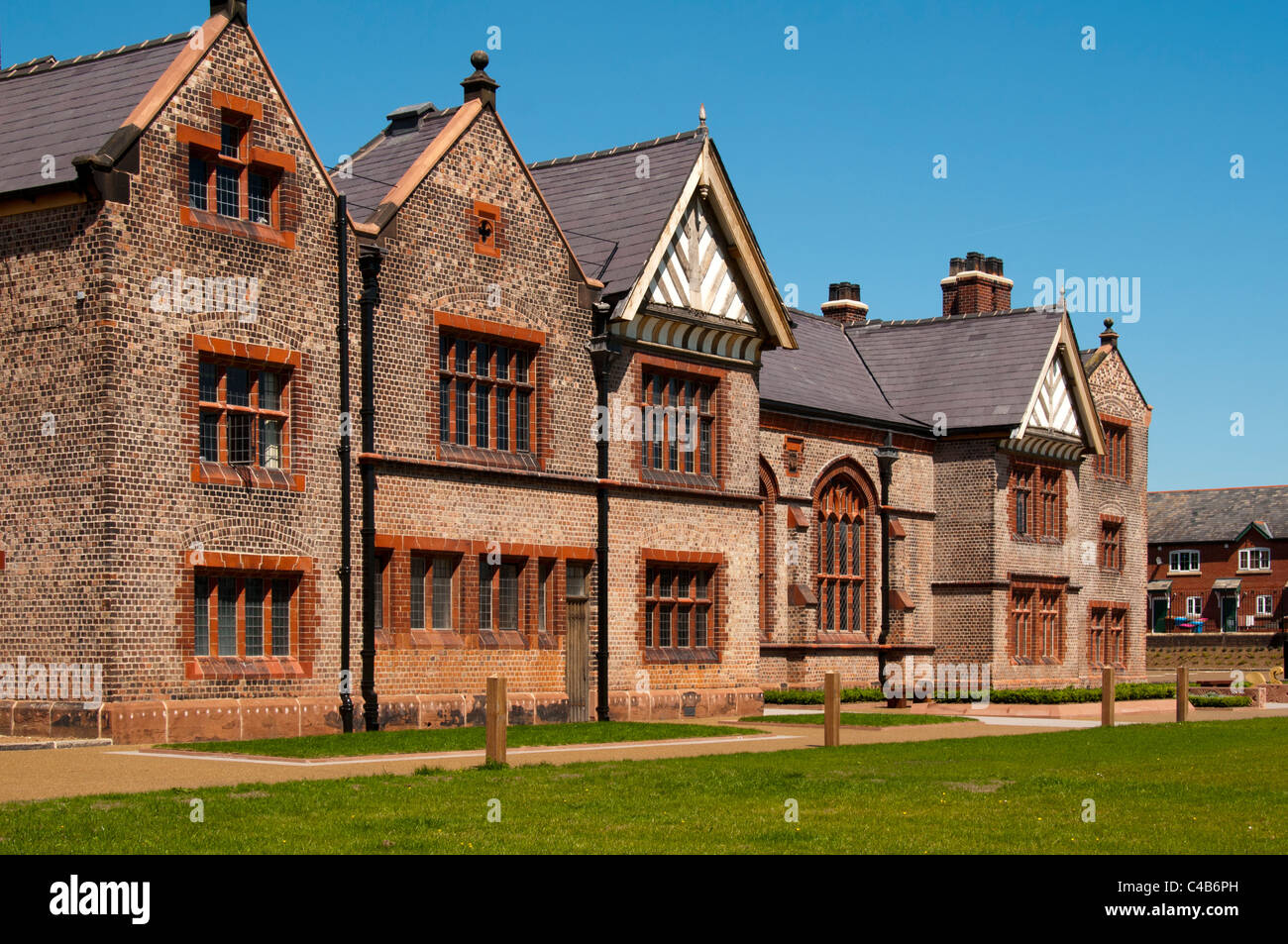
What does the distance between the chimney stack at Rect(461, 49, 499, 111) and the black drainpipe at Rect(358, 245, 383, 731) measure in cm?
423

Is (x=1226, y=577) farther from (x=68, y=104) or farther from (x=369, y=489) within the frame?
(x=68, y=104)

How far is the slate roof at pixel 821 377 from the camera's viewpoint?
41250 mm

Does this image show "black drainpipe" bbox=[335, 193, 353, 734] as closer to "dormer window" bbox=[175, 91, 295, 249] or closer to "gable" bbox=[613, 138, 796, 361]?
"dormer window" bbox=[175, 91, 295, 249]

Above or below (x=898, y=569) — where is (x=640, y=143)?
above

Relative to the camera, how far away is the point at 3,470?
23750 mm

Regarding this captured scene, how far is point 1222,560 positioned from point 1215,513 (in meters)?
3.19

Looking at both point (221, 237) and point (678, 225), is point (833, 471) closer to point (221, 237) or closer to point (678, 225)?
point (678, 225)

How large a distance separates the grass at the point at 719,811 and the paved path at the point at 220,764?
39.8 inches

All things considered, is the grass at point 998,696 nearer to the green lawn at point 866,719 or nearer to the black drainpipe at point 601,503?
the green lawn at point 866,719

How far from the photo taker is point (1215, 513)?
98375mm

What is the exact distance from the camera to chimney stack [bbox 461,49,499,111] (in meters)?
29.2

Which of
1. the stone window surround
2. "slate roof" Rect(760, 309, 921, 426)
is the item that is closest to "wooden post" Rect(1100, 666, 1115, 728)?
"slate roof" Rect(760, 309, 921, 426)
